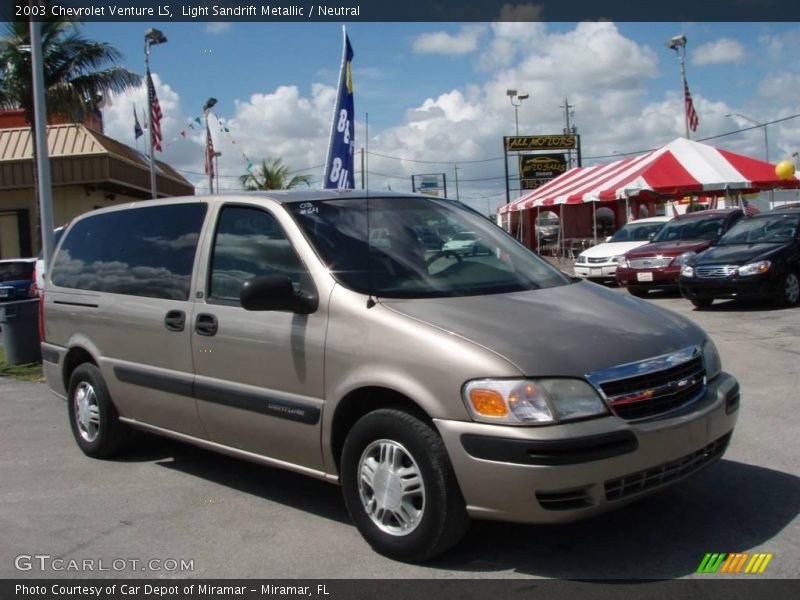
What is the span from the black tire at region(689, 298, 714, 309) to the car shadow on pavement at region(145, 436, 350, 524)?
9.38 meters

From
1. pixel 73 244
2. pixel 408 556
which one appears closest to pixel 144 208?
pixel 73 244

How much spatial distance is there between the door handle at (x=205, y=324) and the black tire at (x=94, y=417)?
1.31m

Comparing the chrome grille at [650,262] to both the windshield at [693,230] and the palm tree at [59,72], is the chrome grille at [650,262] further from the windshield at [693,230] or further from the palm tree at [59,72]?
the palm tree at [59,72]

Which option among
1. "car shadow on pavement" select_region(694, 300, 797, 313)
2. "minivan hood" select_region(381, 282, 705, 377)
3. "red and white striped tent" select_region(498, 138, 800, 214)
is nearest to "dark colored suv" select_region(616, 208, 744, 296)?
"car shadow on pavement" select_region(694, 300, 797, 313)

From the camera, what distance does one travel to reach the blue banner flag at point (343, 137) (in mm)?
11570

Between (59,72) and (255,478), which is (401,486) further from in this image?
(59,72)

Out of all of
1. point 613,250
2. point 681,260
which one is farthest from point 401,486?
point 613,250

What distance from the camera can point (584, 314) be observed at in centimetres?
397

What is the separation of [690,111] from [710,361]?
27572 mm

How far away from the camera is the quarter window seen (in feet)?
A: 14.6

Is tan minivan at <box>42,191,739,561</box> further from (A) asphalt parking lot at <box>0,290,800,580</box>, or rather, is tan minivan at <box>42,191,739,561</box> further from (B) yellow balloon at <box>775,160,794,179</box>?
(B) yellow balloon at <box>775,160,794,179</box>
